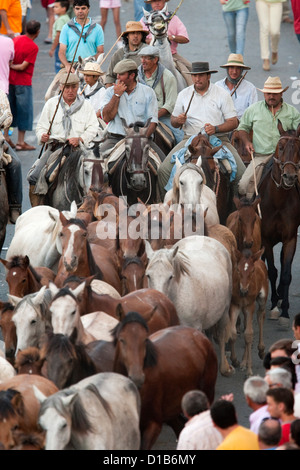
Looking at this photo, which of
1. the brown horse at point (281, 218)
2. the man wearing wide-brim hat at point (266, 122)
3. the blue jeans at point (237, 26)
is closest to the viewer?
the brown horse at point (281, 218)

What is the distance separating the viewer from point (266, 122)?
15.5 meters

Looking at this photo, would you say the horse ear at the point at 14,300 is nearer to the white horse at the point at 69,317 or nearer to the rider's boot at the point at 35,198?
the white horse at the point at 69,317

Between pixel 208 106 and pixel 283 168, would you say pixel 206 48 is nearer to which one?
pixel 208 106

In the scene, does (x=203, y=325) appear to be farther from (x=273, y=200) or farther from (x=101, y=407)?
(x=101, y=407)

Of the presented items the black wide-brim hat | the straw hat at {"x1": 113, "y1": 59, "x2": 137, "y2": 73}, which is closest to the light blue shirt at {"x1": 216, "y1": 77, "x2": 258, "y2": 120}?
the black wide-brim hat

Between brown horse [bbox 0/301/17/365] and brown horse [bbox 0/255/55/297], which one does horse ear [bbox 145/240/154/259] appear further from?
brown horse [bbox 0/301/17/365]

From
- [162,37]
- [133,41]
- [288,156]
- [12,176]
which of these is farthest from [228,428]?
[162,37]

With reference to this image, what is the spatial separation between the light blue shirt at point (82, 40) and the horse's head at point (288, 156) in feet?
23.6

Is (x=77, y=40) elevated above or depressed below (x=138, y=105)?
below

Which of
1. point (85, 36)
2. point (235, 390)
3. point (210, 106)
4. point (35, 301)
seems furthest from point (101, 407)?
point (85, 36)

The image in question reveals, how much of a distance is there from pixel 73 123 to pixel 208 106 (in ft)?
6.12

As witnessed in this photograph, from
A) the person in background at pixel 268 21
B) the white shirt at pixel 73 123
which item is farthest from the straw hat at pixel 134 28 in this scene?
the person in background at pixel 268 21

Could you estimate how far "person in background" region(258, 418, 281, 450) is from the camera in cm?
766

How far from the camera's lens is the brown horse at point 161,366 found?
9016 mm
